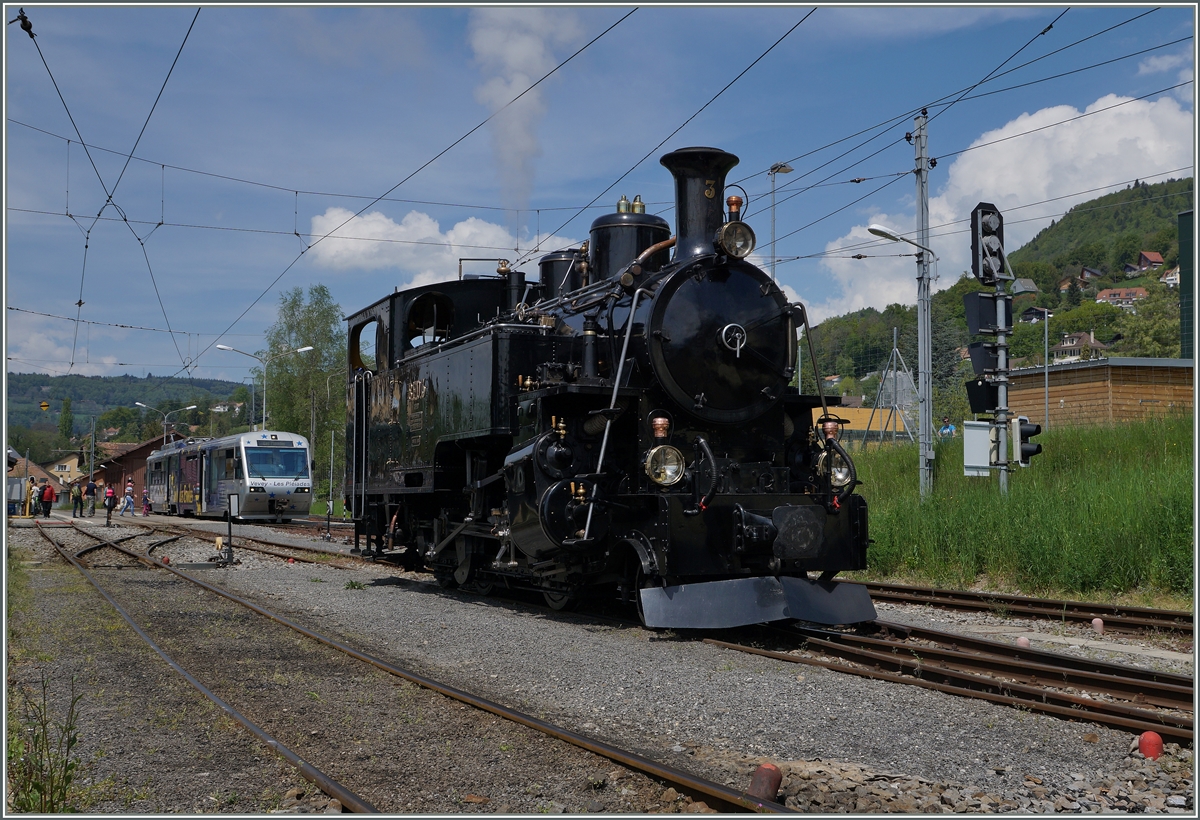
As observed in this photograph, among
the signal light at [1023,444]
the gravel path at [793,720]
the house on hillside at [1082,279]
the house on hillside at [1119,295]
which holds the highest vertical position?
the house on hillside at [1082,279]

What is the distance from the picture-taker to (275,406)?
5300cm

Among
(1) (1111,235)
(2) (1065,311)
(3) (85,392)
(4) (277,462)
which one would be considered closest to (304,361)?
(4) (277,462)

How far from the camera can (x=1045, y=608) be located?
361 inches

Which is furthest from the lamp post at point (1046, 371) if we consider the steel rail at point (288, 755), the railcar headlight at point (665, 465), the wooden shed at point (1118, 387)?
the steel rail at point (288, 755)

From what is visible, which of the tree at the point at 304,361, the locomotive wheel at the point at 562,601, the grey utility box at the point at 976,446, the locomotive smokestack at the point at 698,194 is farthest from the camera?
the tree at the point at 304,361

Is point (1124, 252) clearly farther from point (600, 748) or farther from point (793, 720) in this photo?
point (600, 748)

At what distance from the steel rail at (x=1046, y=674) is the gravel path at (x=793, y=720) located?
0.73 m

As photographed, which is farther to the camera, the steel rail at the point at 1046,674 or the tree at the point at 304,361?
the tree at the point at 304,361

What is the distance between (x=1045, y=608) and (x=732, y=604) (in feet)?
12.3

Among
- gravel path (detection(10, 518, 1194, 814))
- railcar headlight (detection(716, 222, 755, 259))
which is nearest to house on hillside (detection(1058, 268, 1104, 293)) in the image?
railcar headlight (detection(716, 222, 755, 259))

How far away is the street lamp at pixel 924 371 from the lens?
14.6m

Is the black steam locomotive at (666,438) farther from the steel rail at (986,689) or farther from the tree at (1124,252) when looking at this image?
the tree at (1124,252)

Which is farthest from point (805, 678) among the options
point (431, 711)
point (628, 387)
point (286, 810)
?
point (286, 810)

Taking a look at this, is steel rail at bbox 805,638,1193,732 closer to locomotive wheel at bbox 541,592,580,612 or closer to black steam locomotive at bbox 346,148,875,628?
black steam locomotive at bbox 346,148,875,628
